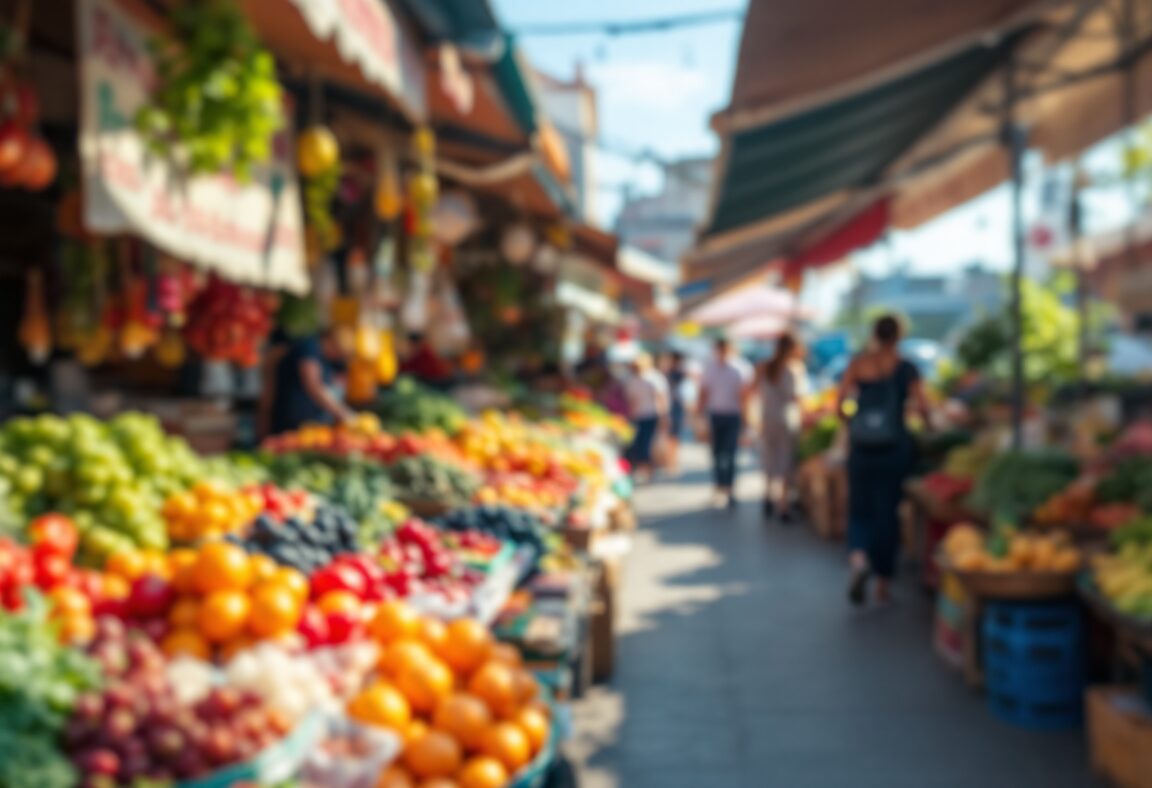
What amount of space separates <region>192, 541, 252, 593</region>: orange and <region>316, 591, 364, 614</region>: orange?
257mm

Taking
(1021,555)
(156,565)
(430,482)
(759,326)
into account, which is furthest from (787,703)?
(759,326)

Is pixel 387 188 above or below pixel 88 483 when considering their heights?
above

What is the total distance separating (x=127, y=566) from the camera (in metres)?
3.39

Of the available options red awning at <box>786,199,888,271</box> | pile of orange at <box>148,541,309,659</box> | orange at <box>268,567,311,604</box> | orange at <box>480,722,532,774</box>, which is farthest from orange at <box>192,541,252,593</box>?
red awning at <box>786,199,888,271</box>

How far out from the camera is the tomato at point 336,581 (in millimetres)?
3498

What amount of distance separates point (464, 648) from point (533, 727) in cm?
37

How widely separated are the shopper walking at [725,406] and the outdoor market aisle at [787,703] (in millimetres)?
4088

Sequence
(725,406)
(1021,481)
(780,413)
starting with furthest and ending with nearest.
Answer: (725,406) < (780,413) < (1021,481)

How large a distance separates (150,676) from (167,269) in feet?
13.5

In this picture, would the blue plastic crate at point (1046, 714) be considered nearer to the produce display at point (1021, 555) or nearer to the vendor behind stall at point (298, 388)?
the produce display at point (1021, 555)

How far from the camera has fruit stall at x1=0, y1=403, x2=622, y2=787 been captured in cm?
219

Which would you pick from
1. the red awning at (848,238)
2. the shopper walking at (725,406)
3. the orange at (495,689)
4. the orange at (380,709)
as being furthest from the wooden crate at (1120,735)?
the red awning at (848,238)

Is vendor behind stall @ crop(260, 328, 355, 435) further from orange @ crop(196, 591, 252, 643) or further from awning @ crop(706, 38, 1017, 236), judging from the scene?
orange @ crop(196, 591, 252, 643)

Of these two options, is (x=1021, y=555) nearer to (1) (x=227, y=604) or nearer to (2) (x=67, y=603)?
(1) (x=227, y=604)
